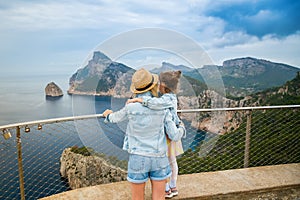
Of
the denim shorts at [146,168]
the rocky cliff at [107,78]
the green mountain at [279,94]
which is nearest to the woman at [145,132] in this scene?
the denim shorts at [146,168]

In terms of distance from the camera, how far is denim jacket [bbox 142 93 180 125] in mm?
1463

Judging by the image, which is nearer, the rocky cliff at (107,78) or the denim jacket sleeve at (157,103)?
the denim jacket sleeve at (157,103)

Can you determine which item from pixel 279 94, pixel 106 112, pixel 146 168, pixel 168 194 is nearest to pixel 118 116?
pixel 106 112

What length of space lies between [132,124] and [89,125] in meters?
0.52

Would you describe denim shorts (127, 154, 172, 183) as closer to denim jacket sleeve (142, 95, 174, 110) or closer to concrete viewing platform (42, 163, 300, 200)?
denim jacket sleeve (142, 95, 174, 110)

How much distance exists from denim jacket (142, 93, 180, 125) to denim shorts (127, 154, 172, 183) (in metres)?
0.27

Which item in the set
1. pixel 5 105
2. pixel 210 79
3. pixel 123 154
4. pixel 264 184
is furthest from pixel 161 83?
pixel 5 105

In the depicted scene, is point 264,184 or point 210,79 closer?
point 210,79

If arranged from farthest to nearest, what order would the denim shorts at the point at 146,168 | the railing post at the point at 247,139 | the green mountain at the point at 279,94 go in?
the green mountain at the point at 279,94, the railing post at the point at 247,139, the denim shorts at the point at 146,168

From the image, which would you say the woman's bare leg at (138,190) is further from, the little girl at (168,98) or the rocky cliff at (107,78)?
the rocky cliff at (107,78)

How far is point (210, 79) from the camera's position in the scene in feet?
6.07

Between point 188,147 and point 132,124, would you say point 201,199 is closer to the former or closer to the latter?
point 188,147

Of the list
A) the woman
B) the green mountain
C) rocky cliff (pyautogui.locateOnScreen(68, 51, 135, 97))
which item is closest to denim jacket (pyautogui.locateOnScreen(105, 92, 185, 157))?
the woman

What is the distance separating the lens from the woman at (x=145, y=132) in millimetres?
1493
